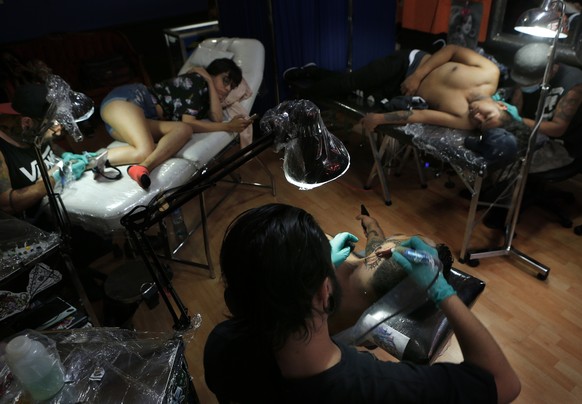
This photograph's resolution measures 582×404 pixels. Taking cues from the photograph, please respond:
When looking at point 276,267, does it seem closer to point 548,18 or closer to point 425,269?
point 425,269

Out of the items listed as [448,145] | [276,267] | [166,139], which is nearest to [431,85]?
[448,145]

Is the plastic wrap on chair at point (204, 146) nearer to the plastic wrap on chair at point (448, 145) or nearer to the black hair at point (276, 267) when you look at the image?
the plastic wrap on chair at point (448, 145)

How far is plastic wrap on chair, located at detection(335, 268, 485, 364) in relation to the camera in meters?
1.18

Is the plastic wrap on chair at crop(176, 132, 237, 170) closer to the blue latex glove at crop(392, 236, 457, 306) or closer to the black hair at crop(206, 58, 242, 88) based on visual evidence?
the black hair at crop(206, 58, 242, 88)

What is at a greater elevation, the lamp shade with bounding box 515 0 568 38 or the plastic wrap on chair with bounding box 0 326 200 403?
the lamp shade with bounding box 515 0 568 38

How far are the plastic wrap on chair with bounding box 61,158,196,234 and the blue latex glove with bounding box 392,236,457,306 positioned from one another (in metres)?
1.25

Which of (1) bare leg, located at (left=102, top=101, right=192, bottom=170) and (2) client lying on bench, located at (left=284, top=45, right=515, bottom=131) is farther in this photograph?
(2) client lying on bench, located at (left=284, top=45, right=515, bottom=131)

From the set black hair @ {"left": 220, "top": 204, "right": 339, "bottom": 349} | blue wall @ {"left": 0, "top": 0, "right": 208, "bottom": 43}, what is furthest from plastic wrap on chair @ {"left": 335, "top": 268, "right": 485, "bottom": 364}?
blue wall @ {"left": 0, "top": 0, "right": 208, "bottom": 43}

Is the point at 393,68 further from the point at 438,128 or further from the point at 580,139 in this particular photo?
the point at 580,139

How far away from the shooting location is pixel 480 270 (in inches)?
86.1

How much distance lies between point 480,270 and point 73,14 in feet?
15.7

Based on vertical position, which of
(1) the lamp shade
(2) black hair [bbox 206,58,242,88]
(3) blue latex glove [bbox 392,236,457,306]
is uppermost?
(1) the lamp shade

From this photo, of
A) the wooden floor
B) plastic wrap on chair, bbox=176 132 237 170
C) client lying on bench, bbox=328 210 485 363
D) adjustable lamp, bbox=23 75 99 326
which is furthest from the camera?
plastic wrap on chair, bbox=176 132 237 170

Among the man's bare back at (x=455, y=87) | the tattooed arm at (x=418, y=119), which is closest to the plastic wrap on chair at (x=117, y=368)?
the tattooed arm at (x=418, y=119)
